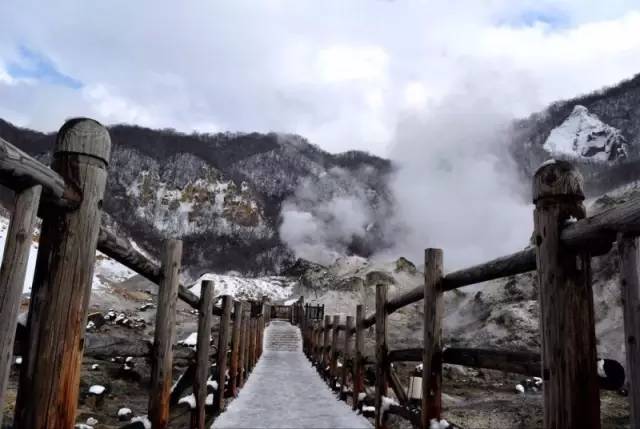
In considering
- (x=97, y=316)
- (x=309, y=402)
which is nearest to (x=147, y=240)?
(x=97, y=316)

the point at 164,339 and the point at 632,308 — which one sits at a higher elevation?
the point at 632,308

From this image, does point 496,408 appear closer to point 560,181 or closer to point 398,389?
point 398,389

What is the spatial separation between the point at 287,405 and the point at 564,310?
502cm

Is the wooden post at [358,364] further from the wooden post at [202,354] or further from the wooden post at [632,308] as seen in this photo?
the wooden post at [632,308]

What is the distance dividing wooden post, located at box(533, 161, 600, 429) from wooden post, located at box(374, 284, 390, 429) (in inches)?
121

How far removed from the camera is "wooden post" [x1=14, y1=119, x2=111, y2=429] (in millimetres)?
1796

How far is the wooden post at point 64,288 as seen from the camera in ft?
5.89

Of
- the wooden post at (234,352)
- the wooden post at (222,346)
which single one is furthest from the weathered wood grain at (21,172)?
the wooden post at (234,352)

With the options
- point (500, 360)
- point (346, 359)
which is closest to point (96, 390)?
point (346, 359)

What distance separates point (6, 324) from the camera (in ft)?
4.85

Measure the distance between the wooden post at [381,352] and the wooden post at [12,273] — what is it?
3.84 metres

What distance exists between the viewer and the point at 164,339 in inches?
126

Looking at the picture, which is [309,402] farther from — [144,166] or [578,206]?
[144,166]

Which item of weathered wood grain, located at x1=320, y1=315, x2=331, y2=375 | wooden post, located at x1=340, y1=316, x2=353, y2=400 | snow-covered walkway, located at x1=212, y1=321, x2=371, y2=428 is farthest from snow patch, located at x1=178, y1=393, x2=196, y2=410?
weathered wood grain, located at x1=320, y1=315, x2=331, y2=375
